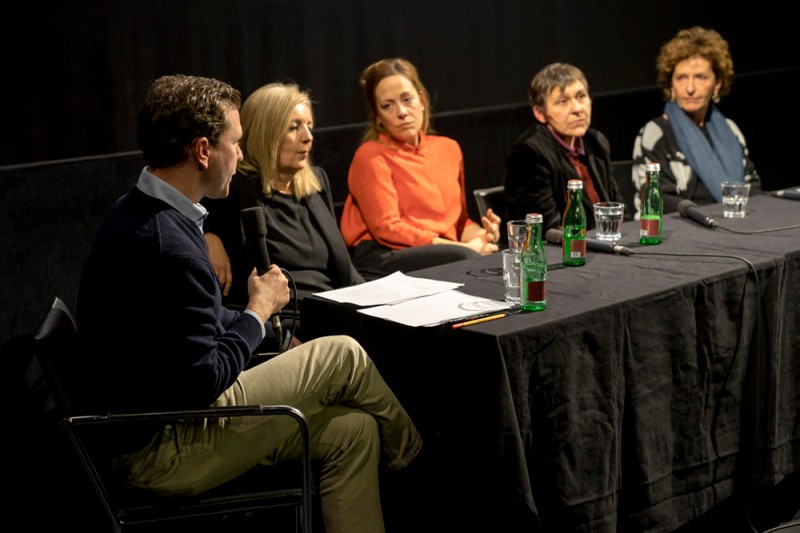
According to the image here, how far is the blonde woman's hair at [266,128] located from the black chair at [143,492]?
3.76 feet

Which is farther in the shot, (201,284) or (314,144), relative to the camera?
(314,144)

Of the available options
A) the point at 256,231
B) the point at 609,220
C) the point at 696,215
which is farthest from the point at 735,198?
the point at 256,231

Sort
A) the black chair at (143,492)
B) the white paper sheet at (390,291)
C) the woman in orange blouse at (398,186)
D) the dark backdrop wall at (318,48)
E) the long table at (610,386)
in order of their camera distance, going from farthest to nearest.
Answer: the woman in orange blouse at (398,186) → the dark backdrop wall at (318,48) → the white paper sheet at (390,291) → the long table at (610,386) → the black chair at (143,492)

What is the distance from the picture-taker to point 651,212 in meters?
2.92

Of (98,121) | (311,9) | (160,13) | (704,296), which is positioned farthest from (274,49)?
(704,296)

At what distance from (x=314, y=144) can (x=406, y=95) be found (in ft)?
1.83

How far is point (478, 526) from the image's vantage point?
210 cm

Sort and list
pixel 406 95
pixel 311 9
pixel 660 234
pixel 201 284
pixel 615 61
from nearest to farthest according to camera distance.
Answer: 1. pixel 201 284
2. pixel 660 234
3. pixel 406 95
4. pixel 311 9
5. pixel 615 61

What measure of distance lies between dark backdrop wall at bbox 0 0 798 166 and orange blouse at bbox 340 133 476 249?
51 centimetres

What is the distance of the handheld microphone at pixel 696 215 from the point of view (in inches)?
121

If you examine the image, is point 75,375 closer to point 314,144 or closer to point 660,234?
point 660,234

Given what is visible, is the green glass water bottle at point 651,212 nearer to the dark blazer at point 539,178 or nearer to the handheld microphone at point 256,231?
the dark blazer at point 539,178

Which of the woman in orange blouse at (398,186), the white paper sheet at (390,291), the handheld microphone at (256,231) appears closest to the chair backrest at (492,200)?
the woman in orange blouse at (398,186)

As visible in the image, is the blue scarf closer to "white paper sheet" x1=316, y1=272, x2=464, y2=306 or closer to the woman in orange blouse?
the woman in orange blouse
